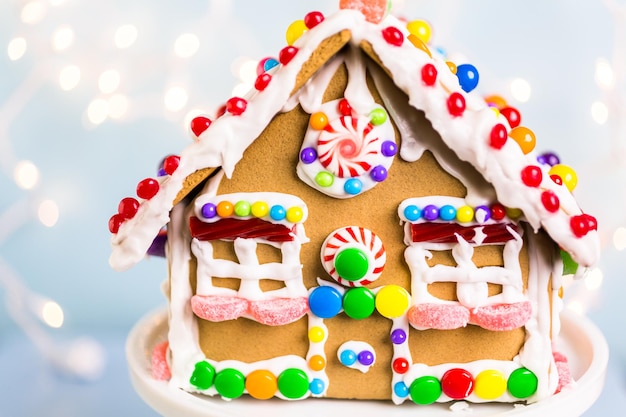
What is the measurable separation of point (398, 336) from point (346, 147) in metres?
0.31

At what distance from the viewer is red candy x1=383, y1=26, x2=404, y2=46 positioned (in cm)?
131

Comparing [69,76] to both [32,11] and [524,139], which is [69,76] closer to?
[32,11]

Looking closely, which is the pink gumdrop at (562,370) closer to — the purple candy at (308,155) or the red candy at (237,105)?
the purple candy at (308,155)

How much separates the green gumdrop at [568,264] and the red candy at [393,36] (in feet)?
1.36

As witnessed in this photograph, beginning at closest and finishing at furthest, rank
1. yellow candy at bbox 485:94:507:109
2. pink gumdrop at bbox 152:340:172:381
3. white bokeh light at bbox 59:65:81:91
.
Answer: pink gumdrop at bbox 152:340:172:381 → yellow candy at bbox 485:94:507:109 → white bokeh light at bbox 59:65:81:91

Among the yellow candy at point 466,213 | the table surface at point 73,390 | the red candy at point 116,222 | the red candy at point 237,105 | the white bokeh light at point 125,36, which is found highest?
the white bokeh light at point 125,36

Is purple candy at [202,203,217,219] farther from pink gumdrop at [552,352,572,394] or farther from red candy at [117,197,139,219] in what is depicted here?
pink gumdrop at [552,352,572,394]

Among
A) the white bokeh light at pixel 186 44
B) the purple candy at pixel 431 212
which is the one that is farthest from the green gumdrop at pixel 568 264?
the white bokeh light at pixel 186 44

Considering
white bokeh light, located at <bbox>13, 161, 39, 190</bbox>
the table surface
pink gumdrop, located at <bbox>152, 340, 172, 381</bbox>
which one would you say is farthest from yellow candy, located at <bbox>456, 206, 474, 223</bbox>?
white bokeh light, located at <bbox>13, 161, 39, 190</bbox>

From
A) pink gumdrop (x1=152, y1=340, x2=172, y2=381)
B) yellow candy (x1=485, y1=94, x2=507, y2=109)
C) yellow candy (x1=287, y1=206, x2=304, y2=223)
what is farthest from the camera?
yellow candy (x1=485, y1=94, x2=507, y2=109)

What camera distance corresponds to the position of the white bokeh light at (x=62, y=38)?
2312 mm

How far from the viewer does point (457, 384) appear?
4.72 ft

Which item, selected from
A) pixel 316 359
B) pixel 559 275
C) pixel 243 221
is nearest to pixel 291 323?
pixel 316 359

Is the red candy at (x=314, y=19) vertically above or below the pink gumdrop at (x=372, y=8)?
below
